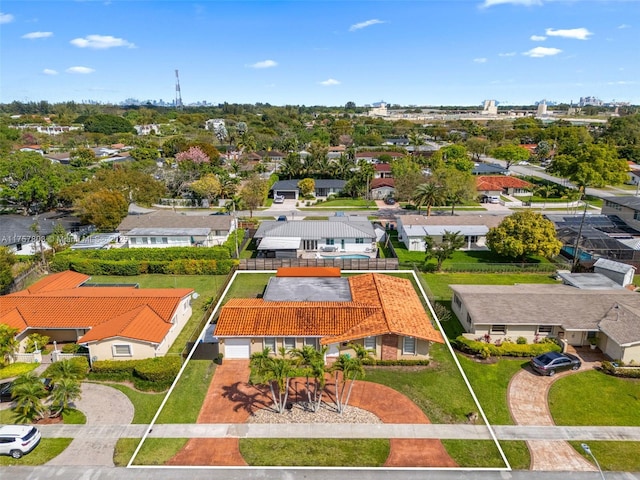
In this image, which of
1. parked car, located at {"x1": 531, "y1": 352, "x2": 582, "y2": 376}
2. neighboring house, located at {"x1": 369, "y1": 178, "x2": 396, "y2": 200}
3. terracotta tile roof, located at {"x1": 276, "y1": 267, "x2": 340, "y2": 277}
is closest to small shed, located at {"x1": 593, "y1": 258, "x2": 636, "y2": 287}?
parked car, located at {"x1": 531, "y1": 352, "x2": 582, "y2": 376}

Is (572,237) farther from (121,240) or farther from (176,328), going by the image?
(121,240)

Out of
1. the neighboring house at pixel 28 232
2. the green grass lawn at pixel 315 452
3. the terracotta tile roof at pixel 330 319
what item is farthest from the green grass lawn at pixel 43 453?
the neighboring house at pixel 28 232

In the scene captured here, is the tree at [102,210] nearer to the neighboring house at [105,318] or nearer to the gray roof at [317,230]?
the gray roof at [317,230]

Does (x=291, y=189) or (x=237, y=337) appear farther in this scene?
(x=291, y=189)

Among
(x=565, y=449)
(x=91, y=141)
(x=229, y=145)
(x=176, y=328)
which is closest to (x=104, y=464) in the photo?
(x=176, y=328)

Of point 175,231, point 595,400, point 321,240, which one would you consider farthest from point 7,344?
point 595,400

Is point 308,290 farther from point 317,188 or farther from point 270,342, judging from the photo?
point 317,188

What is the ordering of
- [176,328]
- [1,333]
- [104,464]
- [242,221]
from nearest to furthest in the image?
1. [104,464]
2. [1,333]
3. [176,328]
4. [242,221]
